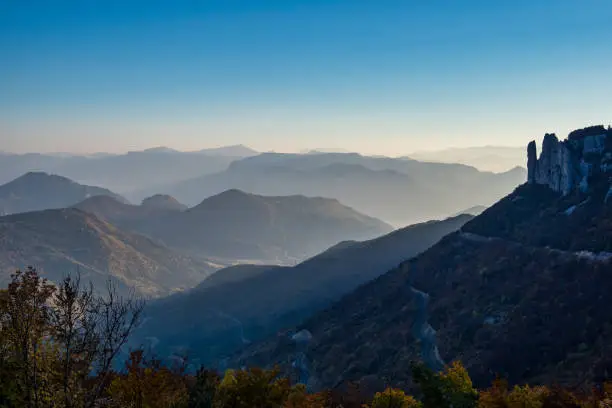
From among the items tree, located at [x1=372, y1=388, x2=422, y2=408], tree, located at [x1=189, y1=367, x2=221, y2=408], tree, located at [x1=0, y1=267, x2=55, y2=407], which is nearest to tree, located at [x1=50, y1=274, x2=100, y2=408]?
tree, located at [x1=0, y1=267, x2=55, y2=407]

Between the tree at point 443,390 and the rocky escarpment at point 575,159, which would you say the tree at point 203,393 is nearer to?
the tree at point 443,390

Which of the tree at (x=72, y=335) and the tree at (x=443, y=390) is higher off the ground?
the tree at (x=72, y=335)

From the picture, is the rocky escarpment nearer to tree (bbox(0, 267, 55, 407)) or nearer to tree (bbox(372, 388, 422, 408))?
tree (bbox(372, 388, 422, 408))

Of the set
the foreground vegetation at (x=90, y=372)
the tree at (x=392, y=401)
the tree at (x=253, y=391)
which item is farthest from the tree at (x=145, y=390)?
the tree at (x=392, y=401)

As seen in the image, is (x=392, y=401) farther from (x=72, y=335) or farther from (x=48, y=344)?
(x=72, y=335)

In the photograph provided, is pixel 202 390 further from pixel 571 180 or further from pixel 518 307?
pixel 571 180

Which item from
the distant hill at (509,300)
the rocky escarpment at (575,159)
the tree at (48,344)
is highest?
the rocky escarpment at (575,159)
